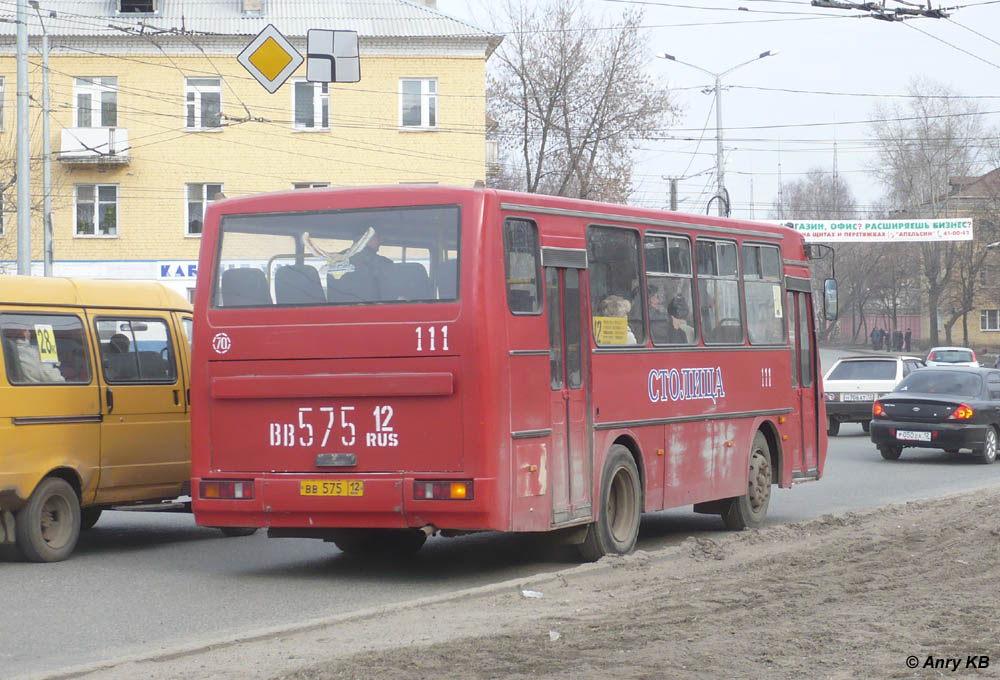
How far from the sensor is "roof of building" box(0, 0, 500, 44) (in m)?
48.3

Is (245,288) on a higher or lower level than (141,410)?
higher

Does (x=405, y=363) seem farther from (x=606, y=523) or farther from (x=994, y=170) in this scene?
(x=994, y=170)

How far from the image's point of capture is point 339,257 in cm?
1120

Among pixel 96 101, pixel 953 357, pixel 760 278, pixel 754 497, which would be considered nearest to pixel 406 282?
pixel 760 278

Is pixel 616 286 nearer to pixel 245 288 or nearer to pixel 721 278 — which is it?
pixel 721 278

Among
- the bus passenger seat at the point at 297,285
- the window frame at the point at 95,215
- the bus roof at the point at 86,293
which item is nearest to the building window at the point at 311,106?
the window frame at the point at 95,215

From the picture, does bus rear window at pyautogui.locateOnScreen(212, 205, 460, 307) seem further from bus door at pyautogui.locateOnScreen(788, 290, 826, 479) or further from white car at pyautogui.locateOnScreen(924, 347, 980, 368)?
white car at pyautogui.locateOnScreen(924, 347, 980, 368)

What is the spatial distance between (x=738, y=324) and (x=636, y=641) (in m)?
7.33

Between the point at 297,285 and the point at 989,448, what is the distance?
1712 centimetres

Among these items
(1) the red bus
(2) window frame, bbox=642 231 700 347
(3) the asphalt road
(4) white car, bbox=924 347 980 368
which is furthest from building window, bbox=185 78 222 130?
(1) the red bus

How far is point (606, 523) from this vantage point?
39.9 ft

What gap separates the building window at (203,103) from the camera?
4844cm

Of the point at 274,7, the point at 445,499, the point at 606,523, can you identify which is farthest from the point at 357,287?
the point at 274,7

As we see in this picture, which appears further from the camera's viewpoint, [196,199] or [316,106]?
[316,106]
